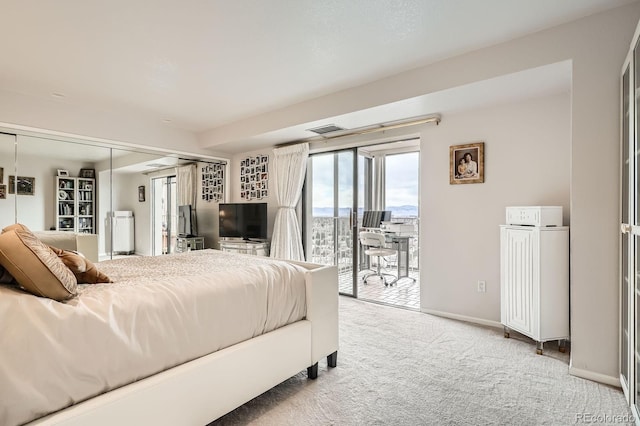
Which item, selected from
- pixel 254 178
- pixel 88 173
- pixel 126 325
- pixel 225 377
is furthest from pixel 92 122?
pixel 225 377

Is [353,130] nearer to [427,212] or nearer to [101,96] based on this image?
[427,212]

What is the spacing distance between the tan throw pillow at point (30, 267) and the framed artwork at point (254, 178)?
415 cm

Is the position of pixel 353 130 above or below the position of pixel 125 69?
Answer: below

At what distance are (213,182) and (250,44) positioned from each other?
3.52 metres

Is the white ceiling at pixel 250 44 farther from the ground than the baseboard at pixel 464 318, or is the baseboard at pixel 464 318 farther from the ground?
the white ceiling at pixel 250 44

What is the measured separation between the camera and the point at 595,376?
86.8 inches

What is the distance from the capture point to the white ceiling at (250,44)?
2137 millimetres

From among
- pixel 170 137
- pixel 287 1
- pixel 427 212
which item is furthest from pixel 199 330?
pixel 170 137

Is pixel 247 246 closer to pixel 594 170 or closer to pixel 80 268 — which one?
pixel 80 268

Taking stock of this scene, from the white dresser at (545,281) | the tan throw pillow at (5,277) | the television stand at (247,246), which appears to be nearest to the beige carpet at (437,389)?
the white dresser at (545,281)

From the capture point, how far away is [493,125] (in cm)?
333

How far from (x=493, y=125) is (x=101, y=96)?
14.5ft

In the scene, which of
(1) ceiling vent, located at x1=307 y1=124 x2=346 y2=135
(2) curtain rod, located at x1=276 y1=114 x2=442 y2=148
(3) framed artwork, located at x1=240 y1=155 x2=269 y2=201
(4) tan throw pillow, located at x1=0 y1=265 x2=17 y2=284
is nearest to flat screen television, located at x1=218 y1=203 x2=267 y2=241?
(3) framed artwork, located at x1=240 y1=155 x2=269 y2=201

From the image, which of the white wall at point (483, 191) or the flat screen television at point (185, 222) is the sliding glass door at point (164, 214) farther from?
the white wall at point (483, 191)
